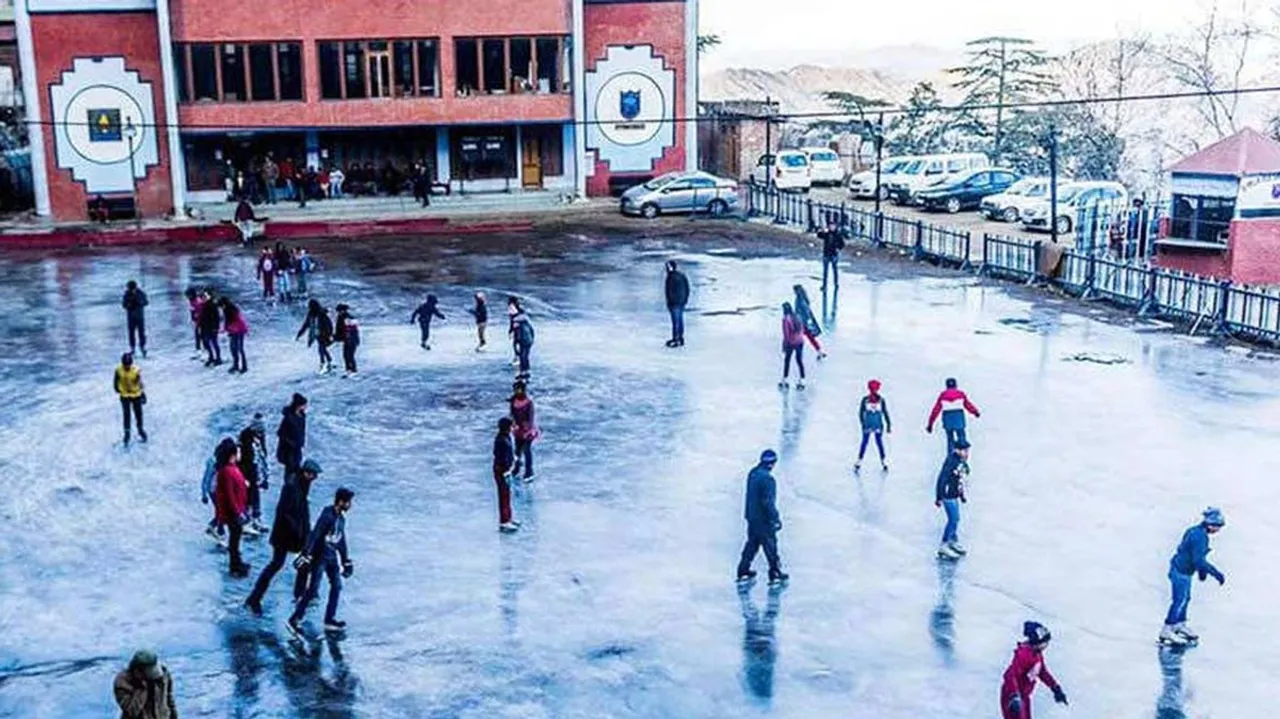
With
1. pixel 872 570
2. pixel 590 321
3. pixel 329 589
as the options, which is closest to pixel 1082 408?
pixel 872 570

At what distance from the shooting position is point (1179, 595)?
38.5 feet

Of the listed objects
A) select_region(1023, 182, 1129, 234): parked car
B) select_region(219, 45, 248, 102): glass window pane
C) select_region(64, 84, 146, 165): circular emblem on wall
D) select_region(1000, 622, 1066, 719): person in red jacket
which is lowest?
select_region(1000, 622, 1066, 719): person in red jacket

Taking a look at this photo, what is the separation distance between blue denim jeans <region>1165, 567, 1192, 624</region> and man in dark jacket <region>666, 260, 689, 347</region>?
12.5m

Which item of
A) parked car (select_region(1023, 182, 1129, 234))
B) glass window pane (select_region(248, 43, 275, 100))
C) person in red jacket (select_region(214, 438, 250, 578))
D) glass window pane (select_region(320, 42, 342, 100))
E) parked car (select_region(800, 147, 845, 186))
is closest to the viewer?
person in red jacket (select_region(214, 438, 250, 578))

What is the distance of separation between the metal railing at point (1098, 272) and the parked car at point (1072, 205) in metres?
2.06

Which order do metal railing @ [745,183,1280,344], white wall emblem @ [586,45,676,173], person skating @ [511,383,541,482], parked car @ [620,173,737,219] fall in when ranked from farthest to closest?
1. white wall emblem @ [586,45,676,173]
2. parked car @ [620,173,737,219]
3. metal railing @ [745,183,1280,344]
4. person skating @ [511,383,541,482]

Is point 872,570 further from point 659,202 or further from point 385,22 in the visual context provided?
point 385,22

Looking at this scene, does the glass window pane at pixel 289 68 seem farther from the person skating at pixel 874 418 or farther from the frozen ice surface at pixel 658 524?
the person skating at pixel 874 418

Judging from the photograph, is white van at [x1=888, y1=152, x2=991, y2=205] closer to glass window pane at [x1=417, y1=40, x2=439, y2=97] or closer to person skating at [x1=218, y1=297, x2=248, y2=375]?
glass window pane at [x1=417, y1=40, x2=439, y2=97]

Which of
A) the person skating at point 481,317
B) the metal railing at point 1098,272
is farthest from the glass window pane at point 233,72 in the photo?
the person skating at point 481,317

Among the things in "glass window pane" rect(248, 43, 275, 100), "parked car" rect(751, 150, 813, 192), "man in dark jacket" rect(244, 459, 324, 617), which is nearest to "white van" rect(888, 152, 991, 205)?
"parked car" rect(751, 150, 813, 192)

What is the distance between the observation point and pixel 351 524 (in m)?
15.0

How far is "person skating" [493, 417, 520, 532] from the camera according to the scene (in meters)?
14.3

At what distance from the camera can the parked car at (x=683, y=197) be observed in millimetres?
42781
